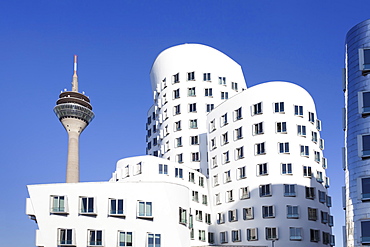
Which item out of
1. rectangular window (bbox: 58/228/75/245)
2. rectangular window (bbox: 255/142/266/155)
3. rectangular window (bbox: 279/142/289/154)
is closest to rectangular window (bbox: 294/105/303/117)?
rectangular window (bbox: 279/142/289/154)

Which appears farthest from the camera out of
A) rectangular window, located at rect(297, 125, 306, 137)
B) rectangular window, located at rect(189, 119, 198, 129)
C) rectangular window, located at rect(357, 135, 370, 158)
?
rectangular window, located at rect(189, 119, 198, 129)

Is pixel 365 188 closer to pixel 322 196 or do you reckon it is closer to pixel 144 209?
pixel 144 209

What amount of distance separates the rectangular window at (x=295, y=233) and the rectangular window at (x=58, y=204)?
1125 inches

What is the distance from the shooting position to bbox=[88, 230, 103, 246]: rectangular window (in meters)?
58.1

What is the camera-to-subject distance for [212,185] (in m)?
82.1

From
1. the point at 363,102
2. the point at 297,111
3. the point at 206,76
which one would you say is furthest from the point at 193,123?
the point at 363,102

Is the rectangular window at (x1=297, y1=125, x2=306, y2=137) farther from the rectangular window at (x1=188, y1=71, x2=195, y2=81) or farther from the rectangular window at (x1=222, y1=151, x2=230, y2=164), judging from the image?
the rectangular window at (x1=188, y1=71, x2=195, y2=81)

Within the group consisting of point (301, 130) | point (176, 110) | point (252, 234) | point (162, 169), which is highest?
point (176, 110)

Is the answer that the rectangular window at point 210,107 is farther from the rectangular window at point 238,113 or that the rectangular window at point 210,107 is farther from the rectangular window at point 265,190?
the rectangular window at point 265,190

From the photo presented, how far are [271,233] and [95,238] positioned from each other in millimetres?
23746

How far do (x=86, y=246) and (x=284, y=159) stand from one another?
2887 centimetres

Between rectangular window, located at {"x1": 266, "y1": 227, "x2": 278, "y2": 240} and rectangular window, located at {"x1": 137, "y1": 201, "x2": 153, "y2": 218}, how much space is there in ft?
61.8

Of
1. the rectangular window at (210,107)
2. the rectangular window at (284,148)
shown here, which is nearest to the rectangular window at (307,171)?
the rectangular window at (284,148)

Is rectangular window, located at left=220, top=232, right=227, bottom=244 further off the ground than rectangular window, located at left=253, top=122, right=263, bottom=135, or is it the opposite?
rectangular window, located at left=253, top=122, right=263, bottom=135
